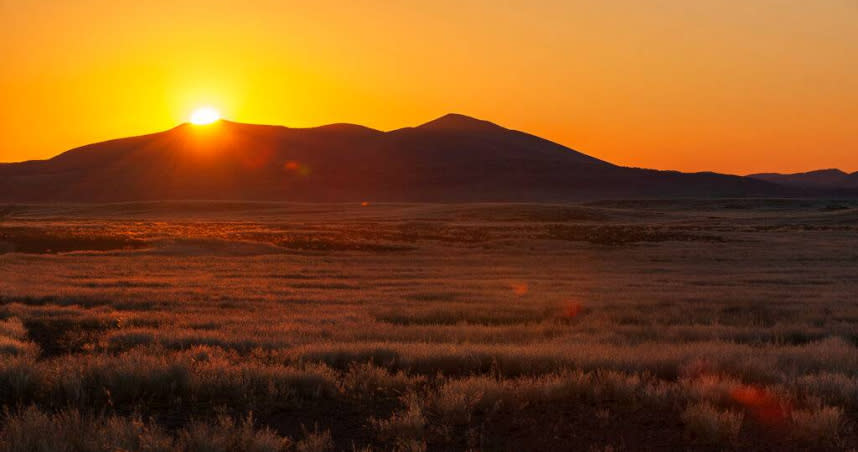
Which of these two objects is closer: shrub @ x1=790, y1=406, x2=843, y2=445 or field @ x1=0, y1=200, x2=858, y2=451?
shrub @ x1=790, y1=406, x2=843, y2=445

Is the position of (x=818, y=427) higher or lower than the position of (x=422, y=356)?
higher

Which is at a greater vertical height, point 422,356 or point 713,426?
point 713,426

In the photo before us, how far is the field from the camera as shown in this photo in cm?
583

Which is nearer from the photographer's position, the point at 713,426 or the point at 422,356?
the point at 713,426

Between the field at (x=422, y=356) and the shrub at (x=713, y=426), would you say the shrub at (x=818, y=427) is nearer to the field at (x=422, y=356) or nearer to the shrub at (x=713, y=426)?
the field at (x=422, y=356)

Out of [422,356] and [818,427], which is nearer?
[818,427]

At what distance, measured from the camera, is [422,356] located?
8.82 meters

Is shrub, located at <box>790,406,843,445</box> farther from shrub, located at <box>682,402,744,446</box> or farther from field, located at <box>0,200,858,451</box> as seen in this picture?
shrub, located at <box>682,402,744,446</box>

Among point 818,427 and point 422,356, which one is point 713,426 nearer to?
point 818,427

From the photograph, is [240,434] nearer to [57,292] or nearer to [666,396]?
[666,396]

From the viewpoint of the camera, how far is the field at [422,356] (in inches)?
229

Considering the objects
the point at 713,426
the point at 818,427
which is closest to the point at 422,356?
the point at 713,426

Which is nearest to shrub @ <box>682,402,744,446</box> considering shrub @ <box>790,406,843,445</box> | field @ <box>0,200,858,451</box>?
field @ <box>0,200,858,451</box>

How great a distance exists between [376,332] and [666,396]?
6772mm
